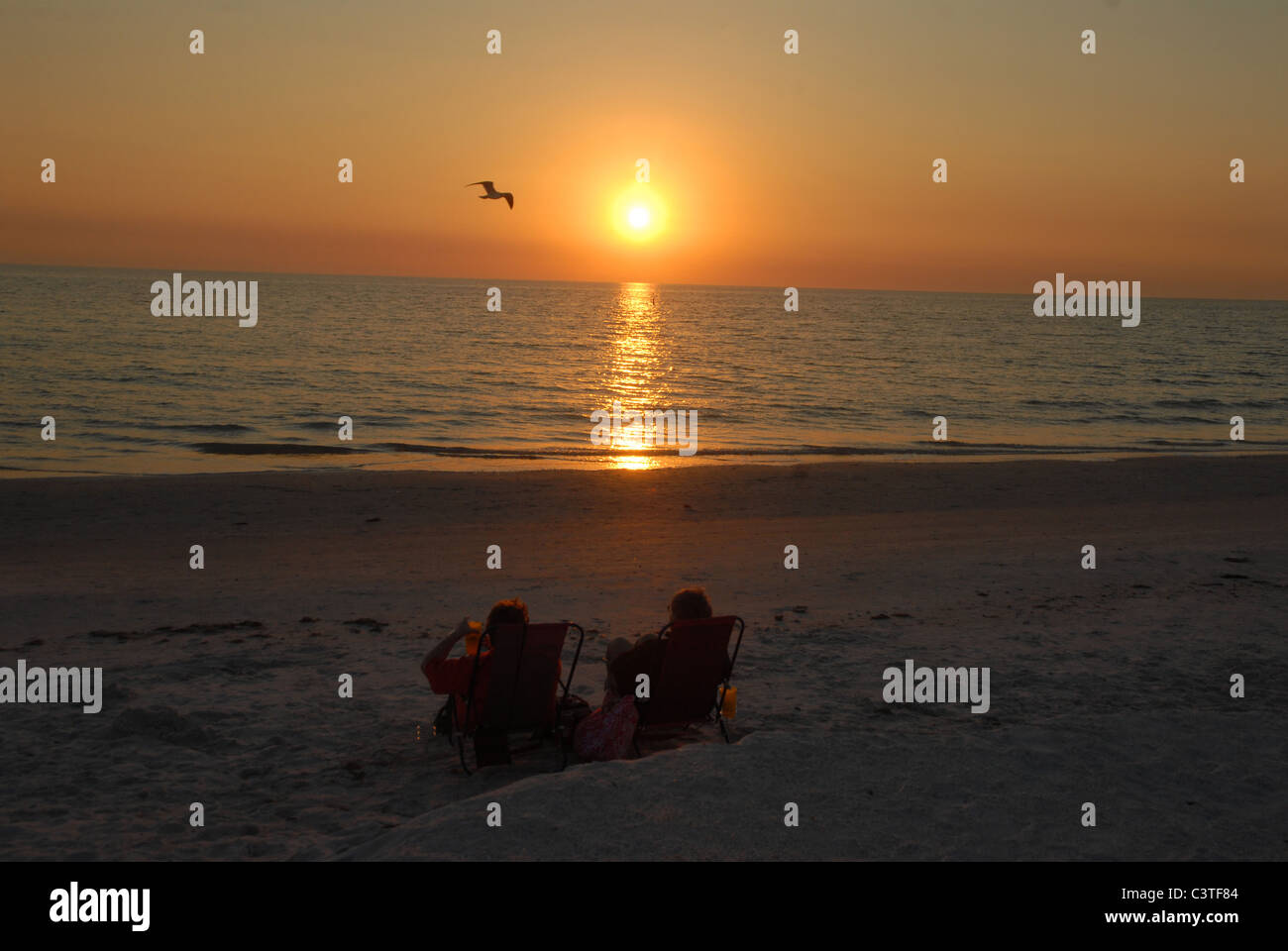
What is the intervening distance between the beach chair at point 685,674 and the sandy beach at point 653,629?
0.52 meters

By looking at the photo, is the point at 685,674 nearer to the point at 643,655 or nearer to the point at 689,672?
the point at 689,672

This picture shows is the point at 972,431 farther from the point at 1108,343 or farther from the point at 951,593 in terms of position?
the point at 1108,343

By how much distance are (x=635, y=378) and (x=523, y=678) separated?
42.0 m

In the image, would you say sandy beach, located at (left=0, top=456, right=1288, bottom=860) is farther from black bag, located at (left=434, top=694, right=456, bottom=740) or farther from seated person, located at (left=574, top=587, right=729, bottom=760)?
seated person, located at (left=574, top=587, right=729, bottom=760)

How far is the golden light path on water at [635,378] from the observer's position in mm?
24484

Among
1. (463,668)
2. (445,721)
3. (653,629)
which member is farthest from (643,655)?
(653,629)

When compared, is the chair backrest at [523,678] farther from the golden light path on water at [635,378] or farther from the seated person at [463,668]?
the golden light path on water at [635,378]

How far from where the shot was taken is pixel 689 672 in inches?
247

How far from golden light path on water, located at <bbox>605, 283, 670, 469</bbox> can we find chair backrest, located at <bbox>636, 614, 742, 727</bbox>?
15424 millimetres

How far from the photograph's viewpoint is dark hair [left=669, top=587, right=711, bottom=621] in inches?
249

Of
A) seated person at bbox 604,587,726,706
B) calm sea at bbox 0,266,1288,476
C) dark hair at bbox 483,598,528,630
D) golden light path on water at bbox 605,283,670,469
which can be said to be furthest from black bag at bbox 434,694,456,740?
calm sea at bbox 0,266,1288,476

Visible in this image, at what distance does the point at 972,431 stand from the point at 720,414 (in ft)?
28.0
